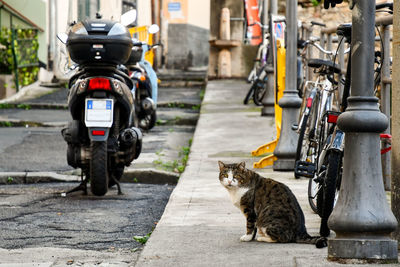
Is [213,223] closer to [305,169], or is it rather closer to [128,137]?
[305,169]

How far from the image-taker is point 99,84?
6.97m

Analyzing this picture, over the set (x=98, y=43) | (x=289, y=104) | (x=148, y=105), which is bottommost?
(x=148, y=105)

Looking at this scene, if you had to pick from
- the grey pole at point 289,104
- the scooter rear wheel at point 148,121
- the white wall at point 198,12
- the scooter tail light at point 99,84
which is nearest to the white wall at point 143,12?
the white wall at point 198,12

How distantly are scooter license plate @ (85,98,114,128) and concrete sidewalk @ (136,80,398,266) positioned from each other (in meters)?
0.79

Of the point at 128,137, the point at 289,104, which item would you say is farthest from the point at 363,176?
the point at 289,104

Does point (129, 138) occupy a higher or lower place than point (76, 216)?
higher

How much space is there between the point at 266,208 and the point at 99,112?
2.30 meters

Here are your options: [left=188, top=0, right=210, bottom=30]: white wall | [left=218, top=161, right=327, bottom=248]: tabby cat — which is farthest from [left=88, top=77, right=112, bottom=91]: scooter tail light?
[left=188, top=0, right=210, bottom=30]: white wall

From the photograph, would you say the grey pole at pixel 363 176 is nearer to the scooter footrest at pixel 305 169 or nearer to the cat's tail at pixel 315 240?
the cat's tail at pixel 315 240

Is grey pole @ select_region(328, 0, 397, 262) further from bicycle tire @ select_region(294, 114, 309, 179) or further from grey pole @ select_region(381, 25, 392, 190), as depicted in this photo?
bicycle tire @ select_region(294, 114, 309, 179)

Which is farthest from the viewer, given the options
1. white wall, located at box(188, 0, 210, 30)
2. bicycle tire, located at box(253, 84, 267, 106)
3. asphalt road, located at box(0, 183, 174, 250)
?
white wall, located at box(188, 0, 210, 30)

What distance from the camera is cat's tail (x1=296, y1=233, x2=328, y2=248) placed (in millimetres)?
4750

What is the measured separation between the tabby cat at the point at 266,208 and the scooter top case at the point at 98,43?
2031mm

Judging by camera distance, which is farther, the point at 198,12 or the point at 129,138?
the point at 198,12
